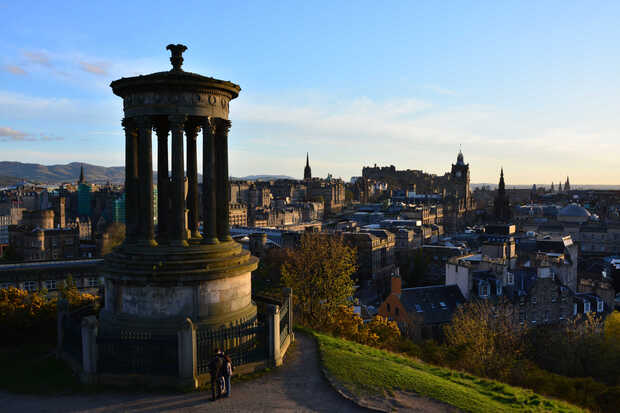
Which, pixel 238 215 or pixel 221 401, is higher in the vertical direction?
pixel 221 401

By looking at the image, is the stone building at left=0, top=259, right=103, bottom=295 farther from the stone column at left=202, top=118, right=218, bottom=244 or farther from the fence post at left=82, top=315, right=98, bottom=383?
the fence post at left=82, top=315, right=98, bottom=383

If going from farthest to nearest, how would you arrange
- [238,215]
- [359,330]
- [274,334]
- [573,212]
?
[238,215] → [573,212] → [359,330] → [274,334]

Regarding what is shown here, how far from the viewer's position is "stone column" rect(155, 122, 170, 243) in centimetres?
1789

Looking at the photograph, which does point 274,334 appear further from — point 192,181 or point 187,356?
point 192,181

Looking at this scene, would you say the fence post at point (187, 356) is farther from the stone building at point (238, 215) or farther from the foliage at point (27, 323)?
the stone building at point (238, 215)

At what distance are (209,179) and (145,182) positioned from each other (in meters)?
2.12

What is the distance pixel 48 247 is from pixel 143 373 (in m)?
91.7

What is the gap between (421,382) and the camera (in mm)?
15086

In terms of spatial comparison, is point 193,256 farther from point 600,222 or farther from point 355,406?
point 600,222

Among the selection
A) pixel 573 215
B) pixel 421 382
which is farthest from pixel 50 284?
pixel 573 215

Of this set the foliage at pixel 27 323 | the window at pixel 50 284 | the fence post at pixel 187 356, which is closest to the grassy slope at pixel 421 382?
the fence post at pixel 187 356

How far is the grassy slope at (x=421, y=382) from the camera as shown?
560 inches

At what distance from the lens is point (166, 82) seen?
16266 millimetres

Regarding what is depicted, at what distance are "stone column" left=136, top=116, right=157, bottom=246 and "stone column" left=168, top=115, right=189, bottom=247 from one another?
2.45 feet
